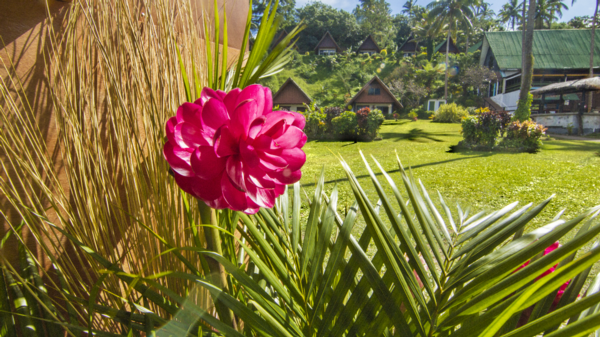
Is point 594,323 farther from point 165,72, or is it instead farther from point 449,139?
point 449,139

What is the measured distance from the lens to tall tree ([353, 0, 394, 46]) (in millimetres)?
42344

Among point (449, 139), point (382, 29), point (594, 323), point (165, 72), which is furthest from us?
point (382, 29)

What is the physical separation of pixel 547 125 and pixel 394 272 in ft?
55.6

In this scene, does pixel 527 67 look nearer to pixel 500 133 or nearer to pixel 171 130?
pixel 500 133

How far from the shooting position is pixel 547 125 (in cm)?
1368

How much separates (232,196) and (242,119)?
0.28ft

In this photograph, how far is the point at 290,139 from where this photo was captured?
386 millimetres

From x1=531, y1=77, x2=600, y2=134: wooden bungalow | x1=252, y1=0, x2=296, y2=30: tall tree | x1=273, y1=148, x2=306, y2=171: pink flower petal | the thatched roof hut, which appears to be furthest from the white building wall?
x1=273, y1=148, x2=306, y2=171: pink flower petal

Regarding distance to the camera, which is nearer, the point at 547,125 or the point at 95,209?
the point at 95,209

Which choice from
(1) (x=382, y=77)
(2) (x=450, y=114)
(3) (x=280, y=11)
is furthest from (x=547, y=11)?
(3) (x=280, y=11)

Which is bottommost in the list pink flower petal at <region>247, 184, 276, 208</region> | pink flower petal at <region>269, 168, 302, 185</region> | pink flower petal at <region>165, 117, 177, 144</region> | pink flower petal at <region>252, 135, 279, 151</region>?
pink flower petal at <region>247, 184, 276, 208</region>

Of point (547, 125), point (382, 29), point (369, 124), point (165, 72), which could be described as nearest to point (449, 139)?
point (369, 124)

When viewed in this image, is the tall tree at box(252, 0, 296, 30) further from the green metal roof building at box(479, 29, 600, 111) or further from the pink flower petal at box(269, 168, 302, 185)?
the green metal roof building at box(479, 29, 600, 111)

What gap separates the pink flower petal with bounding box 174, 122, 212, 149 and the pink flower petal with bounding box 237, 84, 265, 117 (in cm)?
6
